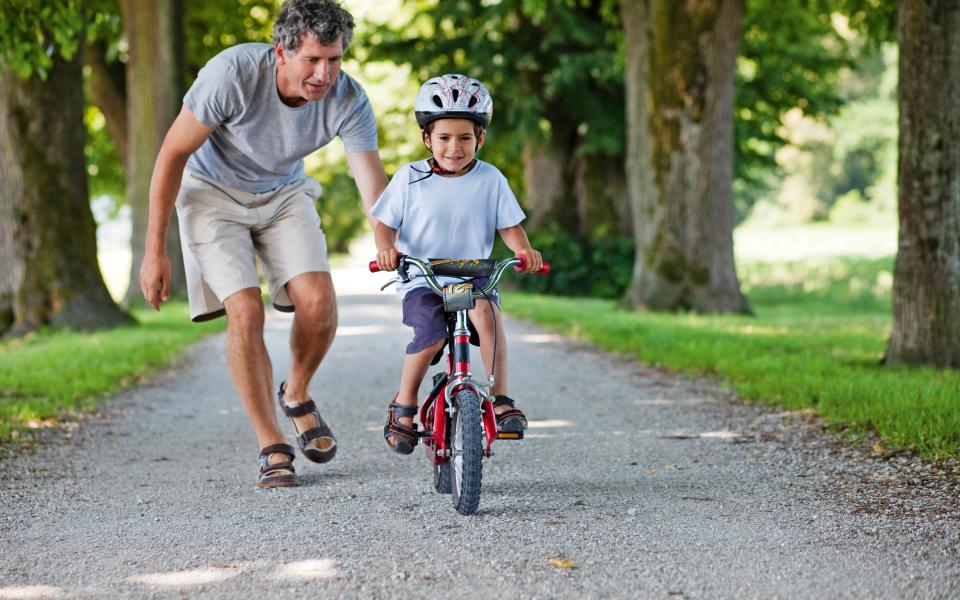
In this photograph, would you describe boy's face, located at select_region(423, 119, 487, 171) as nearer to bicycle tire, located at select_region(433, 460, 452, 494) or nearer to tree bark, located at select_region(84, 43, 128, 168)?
bicycle tire, located at select_region(433, 460, 452, 494)

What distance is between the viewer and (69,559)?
4.14 meters

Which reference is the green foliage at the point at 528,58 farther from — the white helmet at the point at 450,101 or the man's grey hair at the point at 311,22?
the white helmet at the point at 450,101

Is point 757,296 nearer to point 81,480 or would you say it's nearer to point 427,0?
point 427,0

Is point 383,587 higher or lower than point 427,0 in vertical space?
lower

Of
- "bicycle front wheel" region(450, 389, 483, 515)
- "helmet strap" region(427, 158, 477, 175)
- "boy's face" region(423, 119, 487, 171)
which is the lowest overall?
"bicycle front wheel" region(450, 389, 483, 515)

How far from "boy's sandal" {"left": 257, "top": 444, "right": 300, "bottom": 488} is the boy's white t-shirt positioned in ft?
3.50

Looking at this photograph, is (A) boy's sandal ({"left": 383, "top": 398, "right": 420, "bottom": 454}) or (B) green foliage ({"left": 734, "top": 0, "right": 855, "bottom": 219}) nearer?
(A) boy's sandal ({"left": 383, "top": 398, "right": 420, "bottom": 454})

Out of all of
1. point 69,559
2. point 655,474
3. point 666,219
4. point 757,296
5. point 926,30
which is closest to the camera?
point 69,559

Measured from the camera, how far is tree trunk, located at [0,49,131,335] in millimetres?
13031

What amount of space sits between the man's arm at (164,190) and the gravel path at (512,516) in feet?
3.15

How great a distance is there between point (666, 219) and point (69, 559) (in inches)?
503

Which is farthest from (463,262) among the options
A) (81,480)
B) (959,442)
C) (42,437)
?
(42,437)

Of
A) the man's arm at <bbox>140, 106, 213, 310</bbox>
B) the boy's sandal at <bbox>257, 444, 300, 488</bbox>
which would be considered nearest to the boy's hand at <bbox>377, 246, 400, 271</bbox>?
the man's arm at <bbox>140, 106, 213, 310</bbox>

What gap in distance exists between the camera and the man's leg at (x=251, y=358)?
5.45 m
